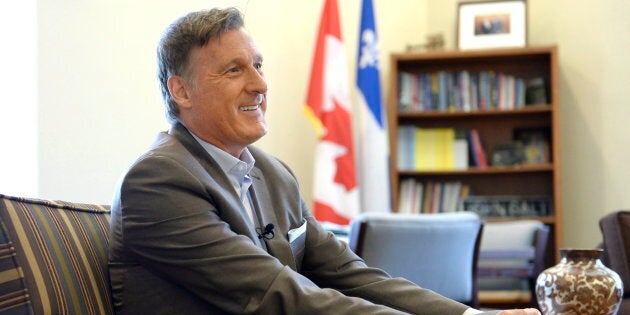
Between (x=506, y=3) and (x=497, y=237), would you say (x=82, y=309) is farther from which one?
(x=506, y=3)

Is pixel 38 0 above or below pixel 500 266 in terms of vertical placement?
above

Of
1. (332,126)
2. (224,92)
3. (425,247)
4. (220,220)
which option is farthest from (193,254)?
(332,126)

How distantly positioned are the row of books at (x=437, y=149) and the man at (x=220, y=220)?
169 inches

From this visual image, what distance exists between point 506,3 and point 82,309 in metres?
5.36

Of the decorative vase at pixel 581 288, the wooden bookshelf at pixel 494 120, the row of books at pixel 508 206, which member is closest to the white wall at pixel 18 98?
the decorative vase at pixel 581 288

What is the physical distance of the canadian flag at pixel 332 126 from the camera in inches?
225

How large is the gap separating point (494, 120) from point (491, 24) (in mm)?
692

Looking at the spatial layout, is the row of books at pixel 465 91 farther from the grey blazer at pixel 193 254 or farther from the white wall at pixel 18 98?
the grey blazer at pixel 193 254

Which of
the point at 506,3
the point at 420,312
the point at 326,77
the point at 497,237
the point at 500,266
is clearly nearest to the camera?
the point at 420,312

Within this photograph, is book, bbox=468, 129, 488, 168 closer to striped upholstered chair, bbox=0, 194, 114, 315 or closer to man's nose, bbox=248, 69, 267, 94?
man's nose, bbox=248, 69, 267, 94

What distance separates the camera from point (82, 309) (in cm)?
169

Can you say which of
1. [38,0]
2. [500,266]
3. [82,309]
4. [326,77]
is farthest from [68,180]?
[326,77]

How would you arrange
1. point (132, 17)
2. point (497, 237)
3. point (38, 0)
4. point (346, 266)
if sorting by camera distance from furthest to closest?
point (497, 237), point (132, 17), point (38, 0), point (346, 266)

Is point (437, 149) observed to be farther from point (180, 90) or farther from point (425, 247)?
point (180, 90)
